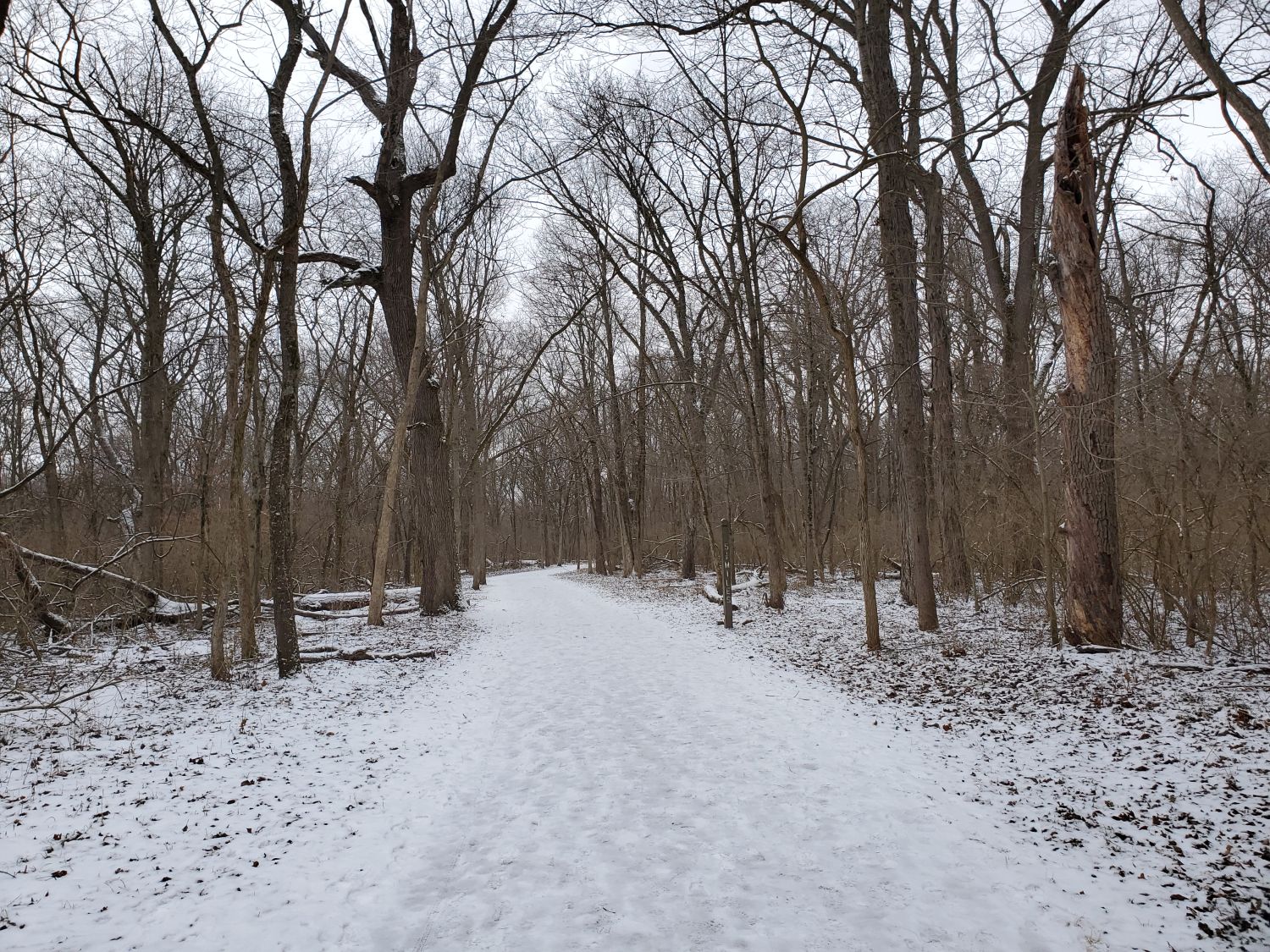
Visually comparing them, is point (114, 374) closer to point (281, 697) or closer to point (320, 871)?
point (281, 697)

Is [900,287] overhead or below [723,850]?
overhead

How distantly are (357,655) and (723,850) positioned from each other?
702cm

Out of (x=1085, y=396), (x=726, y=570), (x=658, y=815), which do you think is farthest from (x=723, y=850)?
(x=726, y=570)

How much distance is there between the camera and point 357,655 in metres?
8.88

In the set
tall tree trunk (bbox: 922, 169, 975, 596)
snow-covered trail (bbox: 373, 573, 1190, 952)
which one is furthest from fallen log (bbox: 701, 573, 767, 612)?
snow-covered trail (bbox: 373, 573, 1190, 952)

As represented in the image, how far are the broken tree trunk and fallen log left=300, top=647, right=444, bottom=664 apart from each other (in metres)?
8.13

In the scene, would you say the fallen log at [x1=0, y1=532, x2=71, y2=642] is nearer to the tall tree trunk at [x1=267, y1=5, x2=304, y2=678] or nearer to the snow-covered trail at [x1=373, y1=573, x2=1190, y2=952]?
the tall tree trunk at [x1=267, y1=5, x2=304, y2=678]

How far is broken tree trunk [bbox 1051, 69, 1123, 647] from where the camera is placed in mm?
6766

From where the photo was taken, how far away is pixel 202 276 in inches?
597

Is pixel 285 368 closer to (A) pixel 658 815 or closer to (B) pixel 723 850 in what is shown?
(A) pixel 658 815

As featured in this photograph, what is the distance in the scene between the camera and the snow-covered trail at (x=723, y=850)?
2580 mm

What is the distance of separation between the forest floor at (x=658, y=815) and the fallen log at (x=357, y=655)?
162 centimetres

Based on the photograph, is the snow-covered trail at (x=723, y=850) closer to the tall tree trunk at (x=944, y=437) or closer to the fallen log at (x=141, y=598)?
the fallen log at (x=141, y=598)

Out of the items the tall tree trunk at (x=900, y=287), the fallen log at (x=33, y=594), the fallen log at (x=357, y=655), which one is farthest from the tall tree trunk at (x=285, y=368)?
the tall tree trunk at (x=900, y=287)
